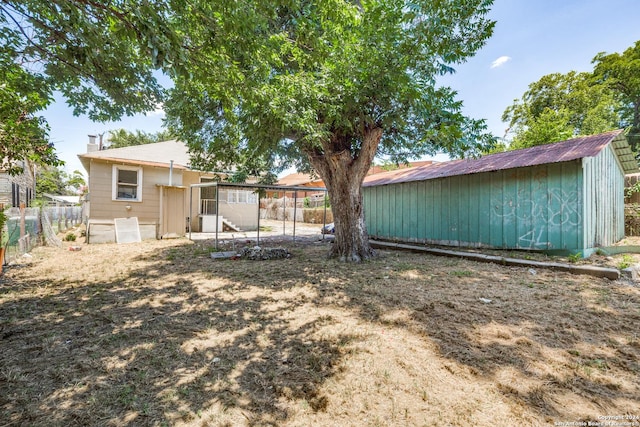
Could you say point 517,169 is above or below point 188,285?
above

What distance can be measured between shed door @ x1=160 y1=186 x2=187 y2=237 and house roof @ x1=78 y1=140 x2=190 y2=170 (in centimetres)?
110

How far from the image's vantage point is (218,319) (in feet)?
11.5

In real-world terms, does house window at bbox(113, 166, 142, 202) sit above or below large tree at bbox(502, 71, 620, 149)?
below

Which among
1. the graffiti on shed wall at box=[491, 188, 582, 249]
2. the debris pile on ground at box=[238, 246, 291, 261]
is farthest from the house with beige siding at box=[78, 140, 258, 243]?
the graffiti on shed wall at box=[491, 188, 582, 249]

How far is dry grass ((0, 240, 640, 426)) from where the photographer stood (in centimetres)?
188

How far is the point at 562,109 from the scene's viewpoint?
16.9m

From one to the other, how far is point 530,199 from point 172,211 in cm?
1249

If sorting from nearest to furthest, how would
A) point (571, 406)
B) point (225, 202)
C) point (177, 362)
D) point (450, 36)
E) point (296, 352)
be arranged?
point (571, 406), point (177, 362), point (296, 352), point (450, 36), point (225, 202)

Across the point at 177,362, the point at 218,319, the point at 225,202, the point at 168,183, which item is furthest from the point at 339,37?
→ the point at 225,202

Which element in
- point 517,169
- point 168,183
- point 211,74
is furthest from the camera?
point 168,183

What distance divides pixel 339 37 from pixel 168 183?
9676 mm

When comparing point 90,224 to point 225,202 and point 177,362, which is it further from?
point 177,362

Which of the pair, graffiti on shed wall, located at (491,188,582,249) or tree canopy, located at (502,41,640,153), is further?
tree canopy, located at (502,41,640,153)

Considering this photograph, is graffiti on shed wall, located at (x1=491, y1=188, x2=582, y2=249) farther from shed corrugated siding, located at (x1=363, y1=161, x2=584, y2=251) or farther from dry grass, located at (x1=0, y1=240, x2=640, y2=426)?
dry grass, located at (x1=0, y1=240, x2=640, y2=426)
